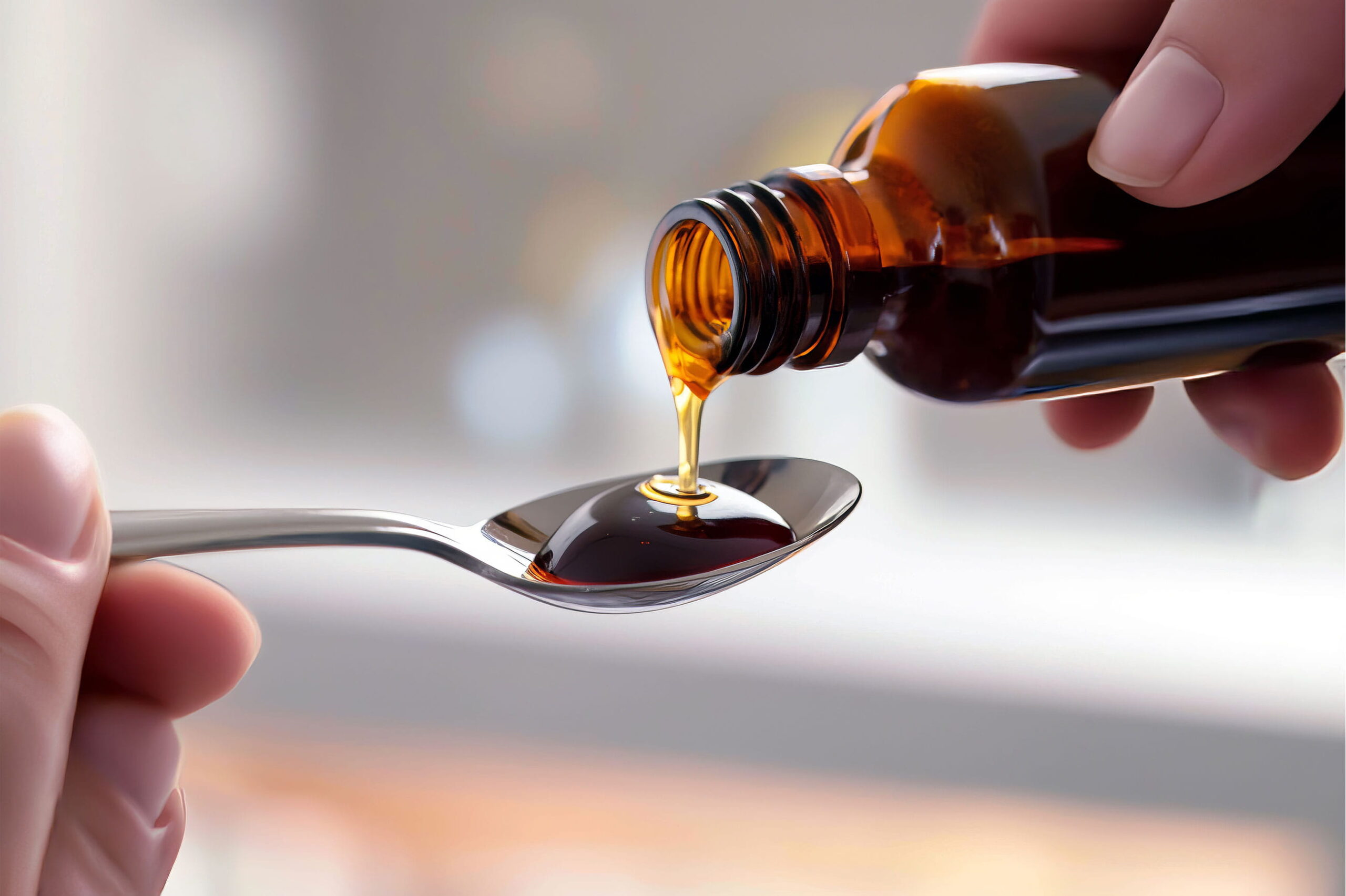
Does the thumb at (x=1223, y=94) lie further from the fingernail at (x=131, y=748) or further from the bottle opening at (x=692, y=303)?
the fingernail at (x=131, y=748)

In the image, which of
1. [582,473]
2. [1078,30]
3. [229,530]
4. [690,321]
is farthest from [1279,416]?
[582,473]

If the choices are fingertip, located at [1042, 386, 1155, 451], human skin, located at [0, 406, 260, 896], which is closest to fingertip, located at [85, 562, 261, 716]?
human skin, located at [0, 406, 260, 896]

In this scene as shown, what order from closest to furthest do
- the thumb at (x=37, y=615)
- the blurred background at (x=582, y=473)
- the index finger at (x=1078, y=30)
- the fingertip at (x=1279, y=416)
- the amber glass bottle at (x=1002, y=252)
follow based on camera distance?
the thumb at (x=37, y=615)
the amber glass bottle at (x=1002, y=252)
the index finger at (x=1078, y=30)
the fingertip at (x=1279, y=416)
the blurred background at (x=582, y=473)

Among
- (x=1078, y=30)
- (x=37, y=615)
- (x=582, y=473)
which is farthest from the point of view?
(x=582, y=473)

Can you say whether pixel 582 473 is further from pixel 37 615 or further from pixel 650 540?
pixel 37 615

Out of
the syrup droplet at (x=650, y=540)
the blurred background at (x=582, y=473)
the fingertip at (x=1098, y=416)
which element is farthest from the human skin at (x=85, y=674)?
the blurred background at (x=582, y=473)
